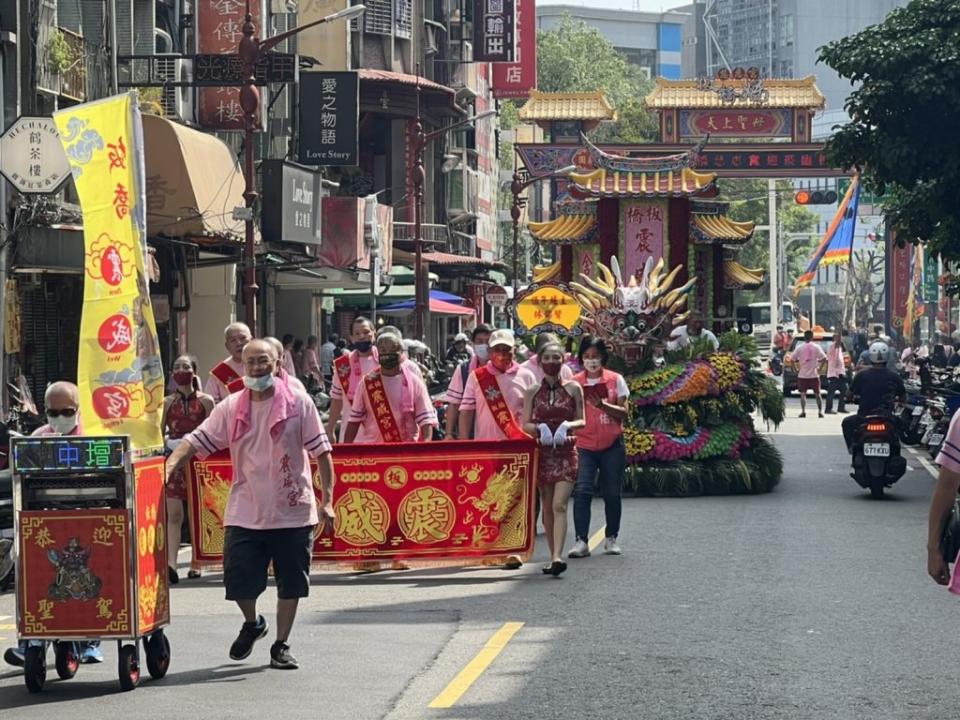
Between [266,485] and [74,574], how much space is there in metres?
1.09

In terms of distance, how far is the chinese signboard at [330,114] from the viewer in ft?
118

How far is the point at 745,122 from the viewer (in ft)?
198

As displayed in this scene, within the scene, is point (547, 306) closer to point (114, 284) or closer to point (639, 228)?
point (639, 228)

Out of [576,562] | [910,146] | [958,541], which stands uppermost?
[910,146]

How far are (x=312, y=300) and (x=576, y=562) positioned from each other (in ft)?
104

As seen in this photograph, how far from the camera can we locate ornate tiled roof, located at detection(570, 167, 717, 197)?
109ft

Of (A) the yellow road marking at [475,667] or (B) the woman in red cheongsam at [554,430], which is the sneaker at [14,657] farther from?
(B) the woman in red cheongsam at [554,430]

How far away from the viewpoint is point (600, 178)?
3309 centimetres

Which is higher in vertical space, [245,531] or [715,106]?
[715,106]

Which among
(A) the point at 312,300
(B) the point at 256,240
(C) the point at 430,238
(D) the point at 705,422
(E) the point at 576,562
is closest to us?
(E) the point at 576,562

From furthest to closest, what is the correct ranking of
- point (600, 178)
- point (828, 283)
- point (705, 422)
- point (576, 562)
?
point (828, 283)
point (600, 178)
point (705, 422)
point (576, 562)

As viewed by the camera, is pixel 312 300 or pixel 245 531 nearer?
pixel 245 531

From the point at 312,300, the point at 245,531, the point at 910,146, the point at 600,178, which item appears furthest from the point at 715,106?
the point at 245,531

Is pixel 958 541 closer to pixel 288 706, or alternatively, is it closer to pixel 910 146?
pixel 288 706
